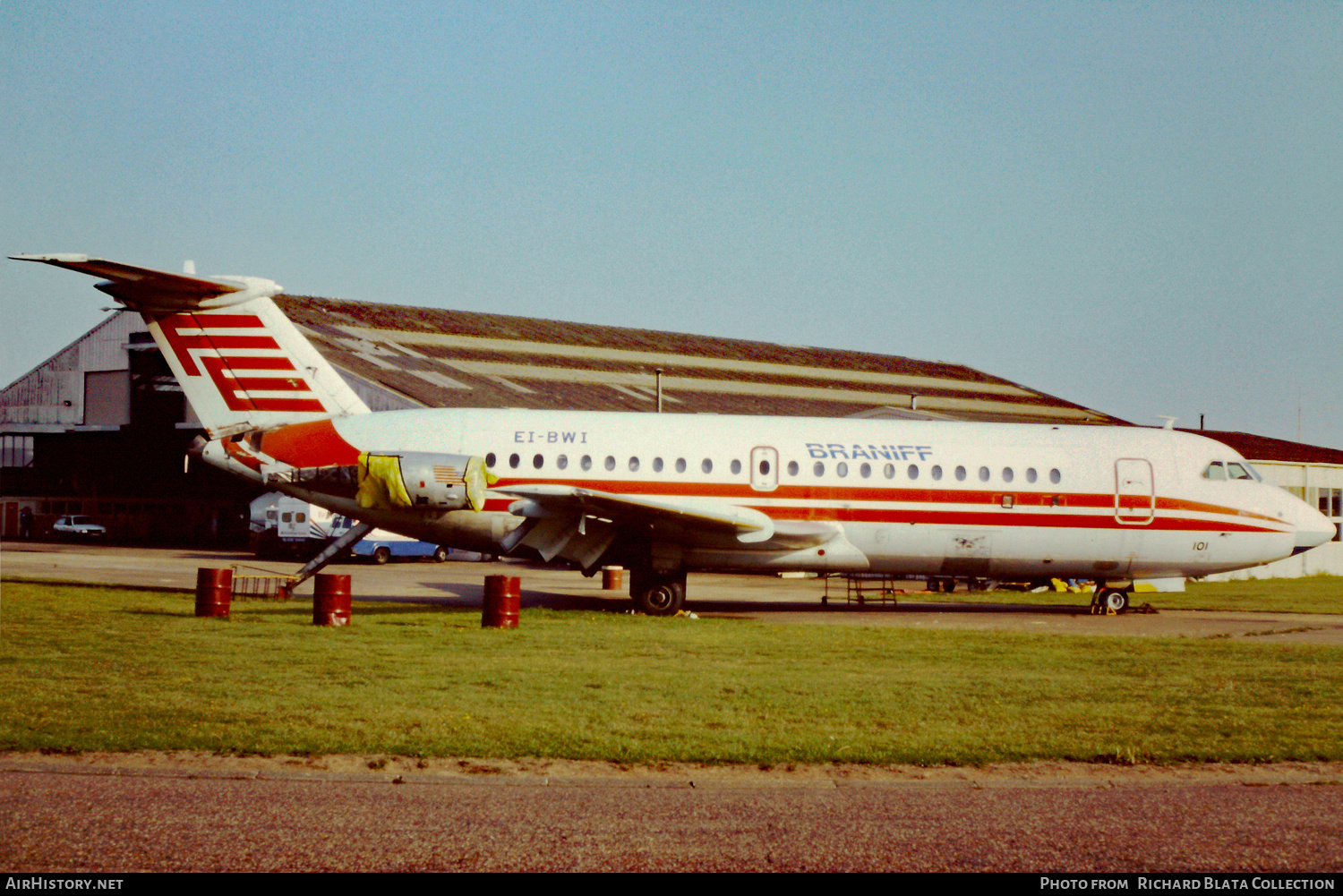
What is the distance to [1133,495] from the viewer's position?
25469 mm

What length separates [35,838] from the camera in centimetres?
713

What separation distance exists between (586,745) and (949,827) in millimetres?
3499

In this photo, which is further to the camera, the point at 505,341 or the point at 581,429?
the point at 505,341

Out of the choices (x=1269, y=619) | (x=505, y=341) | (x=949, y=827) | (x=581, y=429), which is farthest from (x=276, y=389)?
(x=505, y=341)

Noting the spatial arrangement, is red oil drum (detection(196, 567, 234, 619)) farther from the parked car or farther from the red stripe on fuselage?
the parked car

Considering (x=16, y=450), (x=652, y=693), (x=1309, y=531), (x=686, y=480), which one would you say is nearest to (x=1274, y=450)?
(x=1309, y=531)

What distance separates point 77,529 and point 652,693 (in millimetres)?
56875

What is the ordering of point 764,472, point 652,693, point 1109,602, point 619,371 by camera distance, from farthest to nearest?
point 619,371 < point 1109,602 < point 764,472 < point 652,693

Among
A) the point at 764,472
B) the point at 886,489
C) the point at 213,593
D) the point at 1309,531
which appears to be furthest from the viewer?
the point at 1309,531

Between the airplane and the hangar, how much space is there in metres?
22.2

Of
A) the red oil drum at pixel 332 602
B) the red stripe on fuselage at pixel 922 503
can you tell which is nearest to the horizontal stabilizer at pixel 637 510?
the red stripe on fuselage at pixel 922 503

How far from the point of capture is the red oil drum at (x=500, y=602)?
64.6 feet

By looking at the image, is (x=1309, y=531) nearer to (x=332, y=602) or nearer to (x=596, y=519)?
(x=596, y=519)

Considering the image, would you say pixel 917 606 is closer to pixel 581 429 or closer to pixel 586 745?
pixel 581 429
